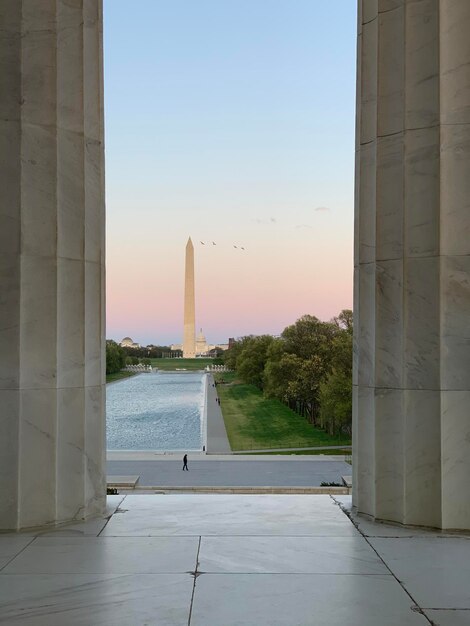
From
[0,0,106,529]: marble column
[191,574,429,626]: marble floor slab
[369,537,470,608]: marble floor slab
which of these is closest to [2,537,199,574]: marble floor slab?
[191,574,429,626]: marble floor slab

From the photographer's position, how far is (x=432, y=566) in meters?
8.96

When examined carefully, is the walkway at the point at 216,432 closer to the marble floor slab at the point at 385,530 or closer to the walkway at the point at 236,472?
the walkway at the point at 236,472

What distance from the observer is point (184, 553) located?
9469 millimetres

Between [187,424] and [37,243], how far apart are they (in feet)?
228

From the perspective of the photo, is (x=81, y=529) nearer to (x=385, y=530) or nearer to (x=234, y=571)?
(x=234, y=571)

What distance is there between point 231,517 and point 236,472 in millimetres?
33765

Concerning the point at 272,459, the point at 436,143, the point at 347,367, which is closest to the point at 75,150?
the point at 436,143

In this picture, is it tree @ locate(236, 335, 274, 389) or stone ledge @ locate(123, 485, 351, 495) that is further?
tree @ locate(236, 335, 274, 389)

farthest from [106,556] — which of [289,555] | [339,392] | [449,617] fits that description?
[339,392]

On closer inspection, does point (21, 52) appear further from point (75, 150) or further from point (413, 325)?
point (413, 325)

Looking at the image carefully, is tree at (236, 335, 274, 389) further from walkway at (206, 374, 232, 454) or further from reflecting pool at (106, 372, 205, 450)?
walkway at (206, 374, 232, 454)

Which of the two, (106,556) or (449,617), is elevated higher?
(449,617)

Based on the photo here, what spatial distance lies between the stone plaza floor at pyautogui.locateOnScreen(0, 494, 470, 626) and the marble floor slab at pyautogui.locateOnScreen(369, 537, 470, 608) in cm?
2

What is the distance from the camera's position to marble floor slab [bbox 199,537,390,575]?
8.77 metres
